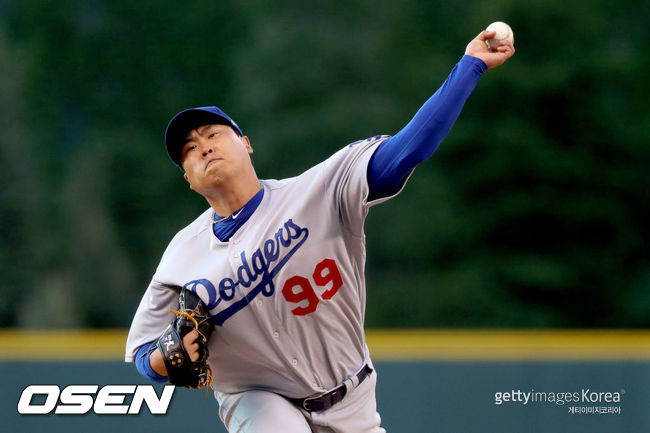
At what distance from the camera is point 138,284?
8.91 meters

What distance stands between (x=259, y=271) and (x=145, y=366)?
0.40 m

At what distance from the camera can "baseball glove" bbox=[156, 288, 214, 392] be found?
7.11 feet

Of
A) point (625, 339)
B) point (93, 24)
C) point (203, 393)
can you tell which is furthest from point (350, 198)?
point (93, 24)

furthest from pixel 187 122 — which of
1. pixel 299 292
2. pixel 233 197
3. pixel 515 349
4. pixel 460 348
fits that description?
pixel 515 349

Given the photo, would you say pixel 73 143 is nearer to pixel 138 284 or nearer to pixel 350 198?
pixel 138 284

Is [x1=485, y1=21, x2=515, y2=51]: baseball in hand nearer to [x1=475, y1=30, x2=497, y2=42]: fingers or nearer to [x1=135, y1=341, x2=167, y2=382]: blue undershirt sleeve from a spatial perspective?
[x1=475, y1=30, x2=497, y2=42]: fingers

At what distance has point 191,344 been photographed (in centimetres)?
218

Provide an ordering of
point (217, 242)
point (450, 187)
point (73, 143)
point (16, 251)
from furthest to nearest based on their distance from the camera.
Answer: point (73, 143) → point (450, 187) → point (16, 251) → point (217, 242)

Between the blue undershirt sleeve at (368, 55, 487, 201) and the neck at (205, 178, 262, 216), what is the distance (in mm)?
503

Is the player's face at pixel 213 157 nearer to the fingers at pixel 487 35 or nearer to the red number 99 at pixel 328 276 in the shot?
the red number 99 at pixel 328 276

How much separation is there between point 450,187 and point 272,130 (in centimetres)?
198

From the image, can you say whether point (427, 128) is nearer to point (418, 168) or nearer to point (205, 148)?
point (205, 148)

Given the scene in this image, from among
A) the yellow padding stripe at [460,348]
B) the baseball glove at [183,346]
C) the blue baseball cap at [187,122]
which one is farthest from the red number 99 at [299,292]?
the yellow padding stripe at [460,348]

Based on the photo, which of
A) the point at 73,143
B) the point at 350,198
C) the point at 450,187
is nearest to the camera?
the point at 350,198
